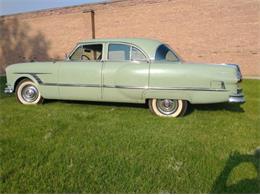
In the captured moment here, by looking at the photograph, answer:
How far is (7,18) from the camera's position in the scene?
79.8 ft

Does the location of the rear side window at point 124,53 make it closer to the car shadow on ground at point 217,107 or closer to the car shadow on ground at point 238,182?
the car shadow on ground at point 217,107

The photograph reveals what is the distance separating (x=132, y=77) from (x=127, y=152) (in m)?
2.41

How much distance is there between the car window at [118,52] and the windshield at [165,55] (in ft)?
1.98

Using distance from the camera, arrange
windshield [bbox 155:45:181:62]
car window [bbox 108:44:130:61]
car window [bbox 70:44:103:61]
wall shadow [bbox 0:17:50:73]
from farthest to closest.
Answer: wall shadow [bbox 0:17:50:73]
car window [bbox 70:44:103:61]
car window [bbox 108:44:130:61]
windshield [bbox 155:45:181:62]

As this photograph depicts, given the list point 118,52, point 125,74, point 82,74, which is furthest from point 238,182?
point 82,74

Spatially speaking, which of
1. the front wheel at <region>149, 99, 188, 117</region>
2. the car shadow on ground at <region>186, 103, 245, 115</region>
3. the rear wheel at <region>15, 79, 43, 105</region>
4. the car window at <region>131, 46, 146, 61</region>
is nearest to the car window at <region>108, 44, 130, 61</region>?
the car window at <region>131, 46, 146, 61</region>

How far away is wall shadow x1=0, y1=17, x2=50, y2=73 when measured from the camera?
76.1 feet

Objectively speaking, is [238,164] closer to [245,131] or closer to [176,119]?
[245,131]

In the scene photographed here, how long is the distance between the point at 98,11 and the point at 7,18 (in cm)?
806

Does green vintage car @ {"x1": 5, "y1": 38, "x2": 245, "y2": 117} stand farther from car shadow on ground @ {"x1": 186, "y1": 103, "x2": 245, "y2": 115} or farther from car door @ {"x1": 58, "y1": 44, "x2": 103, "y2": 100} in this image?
car shadow on ground @ {"x1": 186, "y1": 103, "x2": 245, "y2": 115}

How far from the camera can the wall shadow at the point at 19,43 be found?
2320 cm

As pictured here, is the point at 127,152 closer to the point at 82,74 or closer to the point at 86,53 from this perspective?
the point at 82,74

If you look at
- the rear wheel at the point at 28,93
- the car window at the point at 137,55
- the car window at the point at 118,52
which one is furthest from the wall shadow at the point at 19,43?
the car window at the point at 137,55

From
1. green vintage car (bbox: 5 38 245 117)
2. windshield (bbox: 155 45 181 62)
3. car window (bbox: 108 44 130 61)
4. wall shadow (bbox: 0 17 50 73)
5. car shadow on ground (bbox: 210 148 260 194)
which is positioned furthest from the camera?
wall shadow (bbox: 0 17 50 73)
